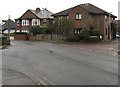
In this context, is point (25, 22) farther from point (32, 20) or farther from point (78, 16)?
point (78, 16)

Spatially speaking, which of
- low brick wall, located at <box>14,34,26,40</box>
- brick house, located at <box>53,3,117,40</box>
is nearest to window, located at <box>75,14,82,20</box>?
brick house, located at <box>53,3,117,40</box>

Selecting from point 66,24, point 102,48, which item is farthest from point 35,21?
point 102,48

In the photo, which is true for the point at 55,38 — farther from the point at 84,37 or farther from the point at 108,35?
the point at 108,35

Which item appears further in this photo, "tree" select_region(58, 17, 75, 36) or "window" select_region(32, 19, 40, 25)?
"window" select_region(32, 19, 40, 25)

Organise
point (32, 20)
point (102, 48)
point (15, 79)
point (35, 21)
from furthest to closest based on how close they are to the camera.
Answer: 1. point (32, 20)
2. point (35, 21)
3. point (102, 48)
4. point (15, 79)

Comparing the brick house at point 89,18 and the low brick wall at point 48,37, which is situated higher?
the brick house at point 89,18

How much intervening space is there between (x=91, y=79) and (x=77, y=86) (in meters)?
1.39

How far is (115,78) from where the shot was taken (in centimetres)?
984

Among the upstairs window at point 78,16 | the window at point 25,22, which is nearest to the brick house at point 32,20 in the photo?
the window at point 25,22

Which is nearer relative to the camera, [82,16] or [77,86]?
[77,86]

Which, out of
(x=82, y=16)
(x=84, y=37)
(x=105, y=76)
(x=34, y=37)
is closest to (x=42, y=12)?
(x=34, y=37)

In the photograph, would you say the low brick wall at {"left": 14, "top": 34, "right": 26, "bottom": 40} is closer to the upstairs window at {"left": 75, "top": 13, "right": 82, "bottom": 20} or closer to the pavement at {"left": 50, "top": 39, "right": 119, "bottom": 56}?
the upstairs window at {"left": 75, "top": 13, "right": 82, "bottom": 20}

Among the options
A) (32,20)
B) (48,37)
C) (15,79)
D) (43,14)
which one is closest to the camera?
(15,79)

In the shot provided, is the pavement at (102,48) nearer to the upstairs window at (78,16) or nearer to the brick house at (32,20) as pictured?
the upstairs window at (78,16)
